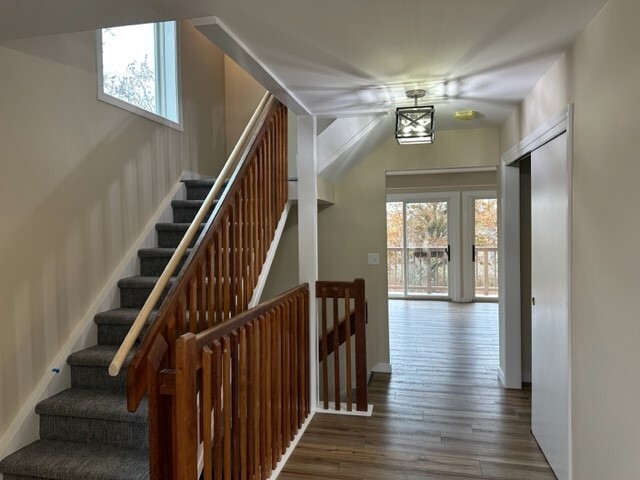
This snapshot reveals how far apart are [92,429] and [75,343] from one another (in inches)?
24.2

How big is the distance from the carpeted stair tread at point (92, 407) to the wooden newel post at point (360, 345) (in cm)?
152

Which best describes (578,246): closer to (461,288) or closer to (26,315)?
(26,315)

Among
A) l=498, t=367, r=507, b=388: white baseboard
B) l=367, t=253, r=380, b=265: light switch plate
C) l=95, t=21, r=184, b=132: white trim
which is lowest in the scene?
l=498, t=367, r=507, b=388: white baseboard

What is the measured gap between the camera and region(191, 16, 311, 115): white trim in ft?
5.63

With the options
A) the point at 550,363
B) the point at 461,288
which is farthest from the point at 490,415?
the point at 461,288

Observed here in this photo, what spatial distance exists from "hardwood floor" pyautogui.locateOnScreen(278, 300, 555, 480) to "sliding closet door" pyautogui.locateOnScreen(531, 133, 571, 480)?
0.86 ft

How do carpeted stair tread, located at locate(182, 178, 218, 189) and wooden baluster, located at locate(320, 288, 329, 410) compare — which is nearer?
wooden baluster, located at locate(320, 288, 329, 410)

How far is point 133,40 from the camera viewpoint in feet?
11.6

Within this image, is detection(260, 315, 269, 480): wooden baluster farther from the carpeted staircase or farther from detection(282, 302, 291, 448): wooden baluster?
the carpeted staircase

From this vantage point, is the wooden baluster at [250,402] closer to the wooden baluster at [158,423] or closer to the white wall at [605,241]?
the wooden baluster at [158,423]

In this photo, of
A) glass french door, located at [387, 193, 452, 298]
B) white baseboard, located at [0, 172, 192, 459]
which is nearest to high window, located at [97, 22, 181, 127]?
white baseboard, located at [0, 172, 192, 459]

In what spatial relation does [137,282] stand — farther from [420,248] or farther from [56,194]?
[420,248]

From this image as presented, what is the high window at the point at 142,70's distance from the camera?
3174 mm

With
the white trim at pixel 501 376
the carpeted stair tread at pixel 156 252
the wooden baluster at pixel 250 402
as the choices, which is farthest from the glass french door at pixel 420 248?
the wooden baluster at pixel 250 402
